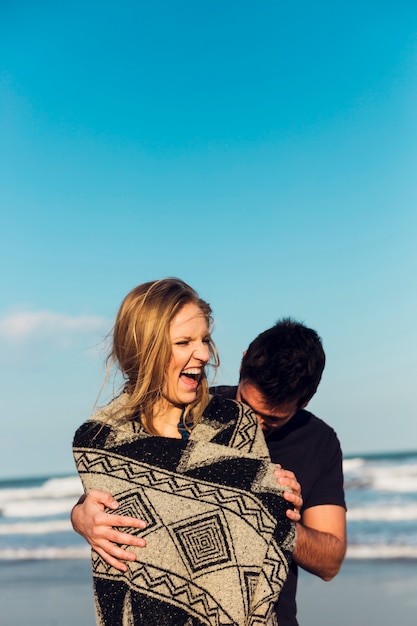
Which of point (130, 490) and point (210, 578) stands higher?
point (130, 490)

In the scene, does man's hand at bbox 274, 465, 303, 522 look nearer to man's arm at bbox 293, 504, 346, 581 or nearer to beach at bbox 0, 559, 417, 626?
Result: man's arm at bbox 293, 504, 346, 581

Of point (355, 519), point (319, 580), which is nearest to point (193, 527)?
point (319, 580)

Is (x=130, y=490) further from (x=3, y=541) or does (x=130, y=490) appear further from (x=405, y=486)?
(x=405, y=486)

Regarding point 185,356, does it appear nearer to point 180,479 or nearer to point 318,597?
point 180,479

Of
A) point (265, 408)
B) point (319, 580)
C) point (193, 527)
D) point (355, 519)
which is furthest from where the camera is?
point (355, 519)

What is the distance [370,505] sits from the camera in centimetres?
1332

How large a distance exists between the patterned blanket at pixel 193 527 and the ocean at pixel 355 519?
6816 millimetres

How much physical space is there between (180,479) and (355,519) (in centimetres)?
1002

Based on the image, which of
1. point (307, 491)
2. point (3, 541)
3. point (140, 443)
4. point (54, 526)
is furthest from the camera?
point (54, 526)

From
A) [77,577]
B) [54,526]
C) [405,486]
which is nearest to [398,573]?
[77,577]

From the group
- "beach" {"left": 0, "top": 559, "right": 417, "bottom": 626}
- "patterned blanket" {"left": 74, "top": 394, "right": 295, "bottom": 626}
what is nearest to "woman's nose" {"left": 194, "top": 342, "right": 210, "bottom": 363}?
"patterned blanket" {"left": 74, "top": 394, "right": 295, "bottom": 626}

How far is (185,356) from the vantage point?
93.7 inches

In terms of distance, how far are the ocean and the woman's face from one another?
6835 millimetres

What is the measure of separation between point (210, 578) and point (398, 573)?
20.1 feet
